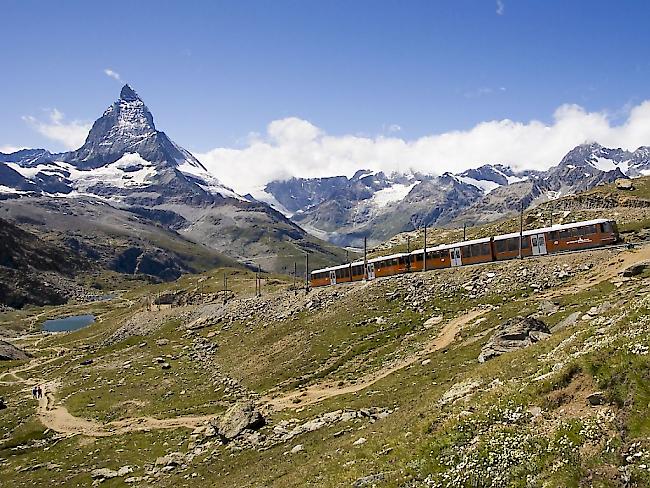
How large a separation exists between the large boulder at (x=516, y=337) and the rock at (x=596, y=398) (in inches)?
742

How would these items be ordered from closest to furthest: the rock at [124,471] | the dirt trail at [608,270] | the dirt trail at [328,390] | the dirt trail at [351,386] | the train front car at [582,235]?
1. the rock at [124,471]
2. the dirt trail at [351,386]
3. the dirt trail at [328,390]
4. the dirt trail at [608,270]
5. the train front car at [582,235]

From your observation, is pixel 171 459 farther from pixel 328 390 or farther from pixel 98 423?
pixel 98 423

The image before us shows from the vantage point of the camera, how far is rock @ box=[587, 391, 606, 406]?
19.4m

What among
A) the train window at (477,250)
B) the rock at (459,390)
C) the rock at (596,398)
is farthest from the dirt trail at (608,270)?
the rock at (596,398)

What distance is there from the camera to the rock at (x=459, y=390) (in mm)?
29309

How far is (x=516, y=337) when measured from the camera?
39.9 m

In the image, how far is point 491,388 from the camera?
27641mm

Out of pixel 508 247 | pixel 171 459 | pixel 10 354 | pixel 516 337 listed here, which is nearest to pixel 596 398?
pixel 516 337

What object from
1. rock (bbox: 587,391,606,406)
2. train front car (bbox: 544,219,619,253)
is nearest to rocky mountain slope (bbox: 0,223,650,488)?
rock (bbox: 587,391,606,406)

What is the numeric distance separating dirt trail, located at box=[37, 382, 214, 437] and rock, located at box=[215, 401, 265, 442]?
8.67 metres

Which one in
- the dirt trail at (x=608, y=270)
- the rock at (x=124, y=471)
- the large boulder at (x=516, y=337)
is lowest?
the rock at (x=124, y=471)

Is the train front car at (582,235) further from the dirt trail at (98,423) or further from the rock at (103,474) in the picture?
the rock at (103,474)

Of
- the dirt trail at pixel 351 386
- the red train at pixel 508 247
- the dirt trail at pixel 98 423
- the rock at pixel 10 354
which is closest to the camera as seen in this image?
the dirt trail at pixel 351 386

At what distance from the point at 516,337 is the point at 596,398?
20877 mm
